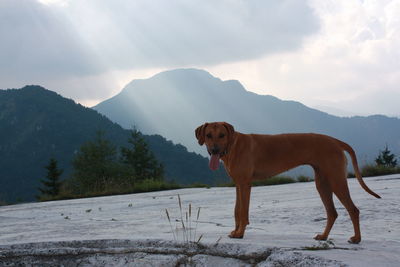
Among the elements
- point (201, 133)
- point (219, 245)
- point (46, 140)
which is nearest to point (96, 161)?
point (201, 133)

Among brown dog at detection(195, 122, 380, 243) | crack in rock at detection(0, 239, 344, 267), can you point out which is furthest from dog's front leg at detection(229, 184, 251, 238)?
crack in rock at detection(0, 239, 344, 267)

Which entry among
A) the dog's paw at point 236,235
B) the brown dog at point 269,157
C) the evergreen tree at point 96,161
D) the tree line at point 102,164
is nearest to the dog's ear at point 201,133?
the brown dog at point 269,157

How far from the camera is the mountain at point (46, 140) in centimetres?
12258

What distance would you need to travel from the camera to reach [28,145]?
146125 millimetres

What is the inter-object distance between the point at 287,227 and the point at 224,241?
155cm

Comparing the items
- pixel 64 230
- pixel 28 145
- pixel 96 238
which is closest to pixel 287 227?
pixel 96 238

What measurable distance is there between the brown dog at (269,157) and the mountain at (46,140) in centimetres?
10766

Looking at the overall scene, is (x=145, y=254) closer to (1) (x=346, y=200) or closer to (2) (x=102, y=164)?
(1) (x=346, y=200)

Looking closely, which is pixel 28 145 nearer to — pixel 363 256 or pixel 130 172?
pixel 130 172


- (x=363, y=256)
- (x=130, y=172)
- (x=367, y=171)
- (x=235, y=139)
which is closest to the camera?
(x=363, y=256)

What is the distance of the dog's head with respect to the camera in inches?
152

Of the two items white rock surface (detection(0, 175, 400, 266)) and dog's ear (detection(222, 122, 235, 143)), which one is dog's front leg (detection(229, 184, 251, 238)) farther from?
dog's ear (detection(222, 122, 235, 143))

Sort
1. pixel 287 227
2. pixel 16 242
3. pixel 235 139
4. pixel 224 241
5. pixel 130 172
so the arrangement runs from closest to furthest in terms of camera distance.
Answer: pixel 224 241 → pixel 235 139 → pixel 16 242 → pixel 287 227 → pixel 130 172

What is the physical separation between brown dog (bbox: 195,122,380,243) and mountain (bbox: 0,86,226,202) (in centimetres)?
10766
